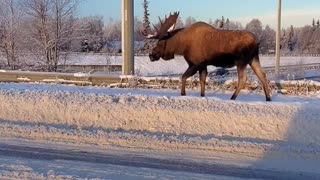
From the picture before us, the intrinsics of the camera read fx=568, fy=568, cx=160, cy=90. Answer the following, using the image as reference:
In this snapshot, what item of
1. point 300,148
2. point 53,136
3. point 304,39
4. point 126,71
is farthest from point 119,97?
point 304,39

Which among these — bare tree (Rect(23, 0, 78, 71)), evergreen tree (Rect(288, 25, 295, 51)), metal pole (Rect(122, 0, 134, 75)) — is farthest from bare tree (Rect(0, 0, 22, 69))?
evergreen tree (Rect(288, 25, 295, 51))

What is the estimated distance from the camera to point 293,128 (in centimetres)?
1112

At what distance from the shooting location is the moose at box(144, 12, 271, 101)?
15.4 m

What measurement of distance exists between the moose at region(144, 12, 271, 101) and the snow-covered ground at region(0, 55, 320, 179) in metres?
2.21

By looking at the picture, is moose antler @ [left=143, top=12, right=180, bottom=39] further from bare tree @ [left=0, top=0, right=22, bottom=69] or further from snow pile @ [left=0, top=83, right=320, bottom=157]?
bare tree @ [left=0, top=0, right=22, bottom=69]

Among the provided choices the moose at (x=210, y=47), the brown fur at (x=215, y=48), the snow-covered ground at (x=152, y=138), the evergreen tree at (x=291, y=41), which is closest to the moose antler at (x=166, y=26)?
the moose at (x=210, y=47)

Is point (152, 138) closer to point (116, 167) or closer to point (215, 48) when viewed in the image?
point (116, 167)

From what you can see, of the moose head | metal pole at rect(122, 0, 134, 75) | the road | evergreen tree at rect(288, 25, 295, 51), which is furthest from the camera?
evergreen tree at rect(288, 25, 295, 51)

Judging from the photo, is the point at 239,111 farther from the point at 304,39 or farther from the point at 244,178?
the point at 304,39

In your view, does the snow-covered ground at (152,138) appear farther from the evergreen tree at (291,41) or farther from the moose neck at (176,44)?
the evergreen tree at (291,41)

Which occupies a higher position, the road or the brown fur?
the brown fur

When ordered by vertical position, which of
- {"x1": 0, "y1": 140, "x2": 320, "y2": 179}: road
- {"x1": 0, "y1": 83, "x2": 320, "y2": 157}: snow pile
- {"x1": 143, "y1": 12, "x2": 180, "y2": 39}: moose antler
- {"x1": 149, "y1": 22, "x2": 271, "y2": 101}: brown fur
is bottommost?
{"x1": 0, "y1": 140, "x2": 320, "y2": 179}: road

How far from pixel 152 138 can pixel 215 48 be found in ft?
18.5

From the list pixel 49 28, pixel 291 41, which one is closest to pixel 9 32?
pixel 49 28
